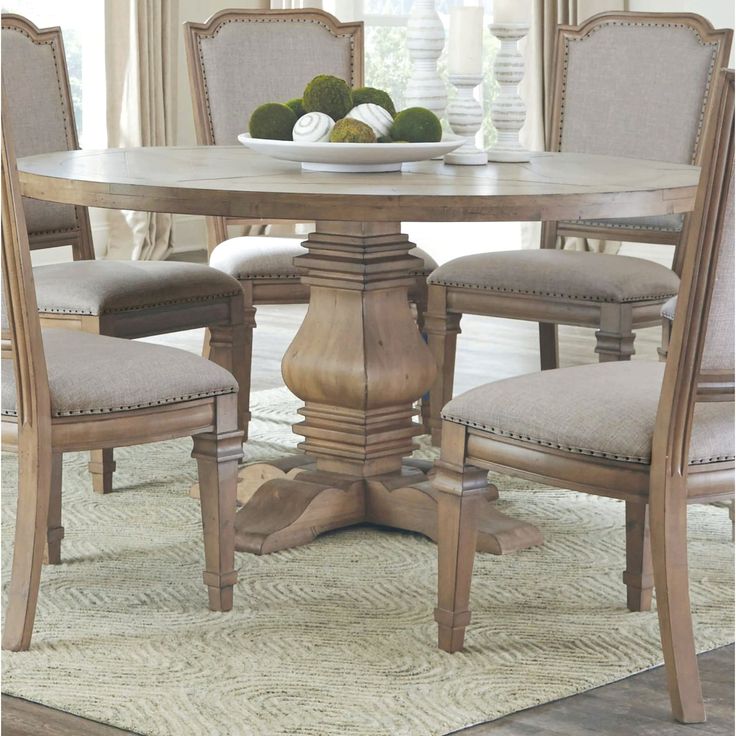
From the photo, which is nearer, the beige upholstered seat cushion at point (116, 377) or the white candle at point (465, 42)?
the beige upholstered seat cushion at point (116, 377)

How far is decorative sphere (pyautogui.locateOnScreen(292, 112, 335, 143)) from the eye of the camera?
2.44 metres

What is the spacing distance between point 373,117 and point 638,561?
0.93 meters

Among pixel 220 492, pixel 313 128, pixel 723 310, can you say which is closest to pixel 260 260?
pixel 313 128

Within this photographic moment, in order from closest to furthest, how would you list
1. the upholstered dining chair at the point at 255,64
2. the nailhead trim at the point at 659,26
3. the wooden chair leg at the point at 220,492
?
the wooden chair leg at the point at 220,492, the nailhead trim at the point at 659,26, the upholstered dining chair at the point at 255,64

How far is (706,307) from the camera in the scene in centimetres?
176

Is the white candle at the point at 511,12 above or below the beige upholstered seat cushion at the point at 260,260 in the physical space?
above

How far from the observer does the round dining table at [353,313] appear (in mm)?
2211

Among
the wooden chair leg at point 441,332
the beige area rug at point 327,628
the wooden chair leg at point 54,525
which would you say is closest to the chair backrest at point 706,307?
the beige area rug at point 327,628

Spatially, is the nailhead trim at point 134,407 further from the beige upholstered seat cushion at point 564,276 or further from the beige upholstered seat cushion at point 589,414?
the beige upholstered seat cushion at point 564,276

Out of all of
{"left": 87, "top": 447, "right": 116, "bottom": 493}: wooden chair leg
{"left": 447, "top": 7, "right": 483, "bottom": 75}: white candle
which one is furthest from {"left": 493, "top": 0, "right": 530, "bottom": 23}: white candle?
{"left": 87, "top": 447, "right": 116, "bottom": 493}: wooden chair leg

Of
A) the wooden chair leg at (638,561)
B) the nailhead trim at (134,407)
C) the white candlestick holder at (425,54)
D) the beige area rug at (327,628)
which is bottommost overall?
the beige area rug at (327,628)

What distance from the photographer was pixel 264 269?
3.13m

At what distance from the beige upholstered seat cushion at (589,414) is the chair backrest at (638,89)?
4.87 ft

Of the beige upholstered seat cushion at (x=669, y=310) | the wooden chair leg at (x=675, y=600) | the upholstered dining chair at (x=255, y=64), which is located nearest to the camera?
the wooden chair leg at (x=675, y=600)
